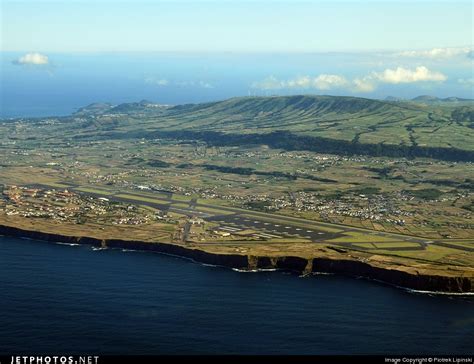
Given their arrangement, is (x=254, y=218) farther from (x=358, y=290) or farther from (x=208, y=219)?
(x=358, y=290)

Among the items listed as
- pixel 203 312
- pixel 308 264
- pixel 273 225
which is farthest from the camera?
pixel 273 225

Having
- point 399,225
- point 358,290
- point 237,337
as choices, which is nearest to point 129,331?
point 237,337

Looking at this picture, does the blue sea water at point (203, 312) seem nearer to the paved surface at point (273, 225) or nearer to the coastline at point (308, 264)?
the coastline at point (308, 264)

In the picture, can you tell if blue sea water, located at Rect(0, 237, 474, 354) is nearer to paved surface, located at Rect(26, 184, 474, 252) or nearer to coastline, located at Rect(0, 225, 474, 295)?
coastline, located at Rect(0, 225, 474, 295)

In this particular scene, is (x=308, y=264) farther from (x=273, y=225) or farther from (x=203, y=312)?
(x=273, y=225)

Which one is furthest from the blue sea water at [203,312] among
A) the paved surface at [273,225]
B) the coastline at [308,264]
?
the paved surface at [273,225]

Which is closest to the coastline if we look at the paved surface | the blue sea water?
the blue sea water

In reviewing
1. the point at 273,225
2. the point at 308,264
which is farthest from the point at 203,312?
the point at 273,225

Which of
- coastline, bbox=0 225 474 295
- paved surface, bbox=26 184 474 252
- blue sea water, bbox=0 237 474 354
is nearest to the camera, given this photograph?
blue sea water, bbox=0 237 474 354
